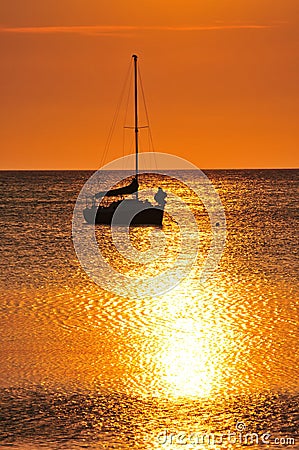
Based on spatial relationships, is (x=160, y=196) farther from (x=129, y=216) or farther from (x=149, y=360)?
(x=149, y=360)

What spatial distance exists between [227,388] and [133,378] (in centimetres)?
262

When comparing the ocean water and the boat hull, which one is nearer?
the ocean water

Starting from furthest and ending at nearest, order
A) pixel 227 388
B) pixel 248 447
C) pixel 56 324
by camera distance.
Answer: pixel 56 324, pixel 227 388, pixel 248 447

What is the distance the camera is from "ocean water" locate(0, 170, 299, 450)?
2342cm

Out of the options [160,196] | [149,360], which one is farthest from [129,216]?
[149,360]

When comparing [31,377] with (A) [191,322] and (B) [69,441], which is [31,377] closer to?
(B) [69,441]

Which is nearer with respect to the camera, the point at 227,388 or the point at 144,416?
the point at 144,416

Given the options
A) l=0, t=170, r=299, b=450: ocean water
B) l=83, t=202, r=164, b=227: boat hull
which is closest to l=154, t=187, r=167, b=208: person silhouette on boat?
l=83, t=202, r=164, b=227: boat hull

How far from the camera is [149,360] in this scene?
30.0 metres

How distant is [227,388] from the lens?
1056 inches

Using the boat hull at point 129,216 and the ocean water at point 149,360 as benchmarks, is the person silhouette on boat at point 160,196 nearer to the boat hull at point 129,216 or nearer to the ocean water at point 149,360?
the boat hull at point 129,216

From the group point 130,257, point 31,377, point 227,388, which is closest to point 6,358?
point 31,377

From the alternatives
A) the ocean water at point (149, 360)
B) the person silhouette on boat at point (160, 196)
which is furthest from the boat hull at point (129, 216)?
the ocean water at point (149, 360)

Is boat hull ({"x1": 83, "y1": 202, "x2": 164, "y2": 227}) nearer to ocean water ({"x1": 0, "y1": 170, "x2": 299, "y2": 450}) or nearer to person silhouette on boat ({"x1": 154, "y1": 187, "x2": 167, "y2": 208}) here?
person silhouette on boat ({"x1": 154, "y1": 187, "x2": 167, "y2": 208})
